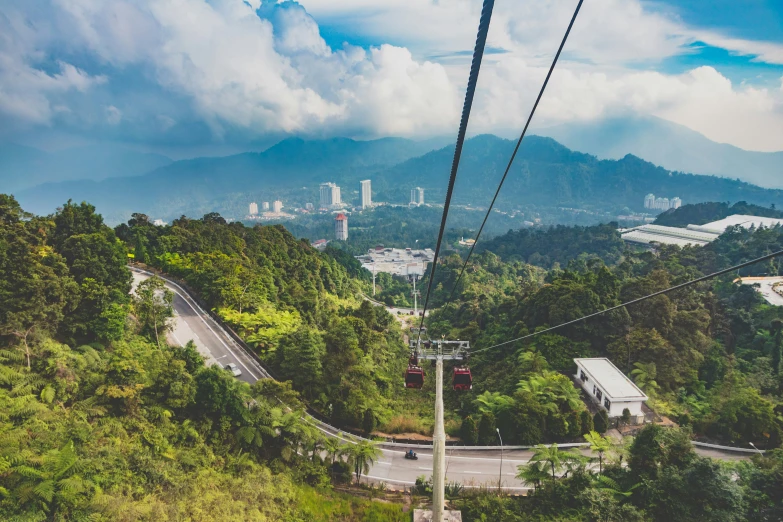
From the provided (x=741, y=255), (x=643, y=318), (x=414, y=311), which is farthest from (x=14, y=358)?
(x=741, y=255)

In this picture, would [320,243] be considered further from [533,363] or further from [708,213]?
[533,363]

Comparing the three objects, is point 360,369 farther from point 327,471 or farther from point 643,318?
point 643,318

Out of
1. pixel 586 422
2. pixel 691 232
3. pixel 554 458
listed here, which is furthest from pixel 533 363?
pixel 691 232

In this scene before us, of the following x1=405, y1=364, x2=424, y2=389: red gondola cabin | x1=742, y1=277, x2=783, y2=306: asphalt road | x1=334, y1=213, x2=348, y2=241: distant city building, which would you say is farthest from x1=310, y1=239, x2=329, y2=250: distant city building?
x1=405, y1=364, x2=424, y2=389: red gondola cabin

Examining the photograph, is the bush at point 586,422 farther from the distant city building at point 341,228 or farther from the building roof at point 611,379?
the distant city building at point 341,228

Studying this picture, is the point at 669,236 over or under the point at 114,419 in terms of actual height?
over

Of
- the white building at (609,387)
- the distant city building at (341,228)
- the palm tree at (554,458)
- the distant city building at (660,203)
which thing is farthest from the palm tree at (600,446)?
the distant city building at (660,203)

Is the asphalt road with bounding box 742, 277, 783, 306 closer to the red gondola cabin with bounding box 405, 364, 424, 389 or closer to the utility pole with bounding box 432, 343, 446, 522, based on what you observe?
the red gondola cabin with bounding box 405, 364, 424, 389
